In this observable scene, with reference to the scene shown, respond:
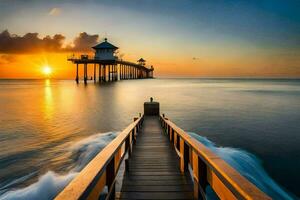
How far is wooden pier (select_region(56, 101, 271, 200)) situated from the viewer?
216 centimetres

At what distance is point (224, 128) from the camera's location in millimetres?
18422

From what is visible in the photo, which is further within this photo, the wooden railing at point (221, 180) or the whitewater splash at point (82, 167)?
the whitewater splash at point (82, 167)

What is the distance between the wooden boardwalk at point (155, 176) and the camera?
4.10 m

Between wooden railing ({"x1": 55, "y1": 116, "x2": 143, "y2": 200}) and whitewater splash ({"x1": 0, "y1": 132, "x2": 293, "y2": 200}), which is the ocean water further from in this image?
wooden railing ({"x1": 55, "y1": 116, "x2": 143, "y2": 200})

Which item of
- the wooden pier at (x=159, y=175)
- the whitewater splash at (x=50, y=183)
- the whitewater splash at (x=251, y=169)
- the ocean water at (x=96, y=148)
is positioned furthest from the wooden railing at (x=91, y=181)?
the whitewater splash at (x=251, y=169)

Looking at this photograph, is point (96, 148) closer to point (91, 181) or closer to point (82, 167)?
point (82, 167)

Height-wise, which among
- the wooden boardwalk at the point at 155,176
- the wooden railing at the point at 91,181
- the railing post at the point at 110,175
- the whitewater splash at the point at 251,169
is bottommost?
the whitewater splash at the point at 251,169

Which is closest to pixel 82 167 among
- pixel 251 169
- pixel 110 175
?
pixel 110 175

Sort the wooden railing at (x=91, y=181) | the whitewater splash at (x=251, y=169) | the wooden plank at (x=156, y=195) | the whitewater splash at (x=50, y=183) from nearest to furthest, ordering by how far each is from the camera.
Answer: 1. the wooden railing at (x=91, y=181)
2. the wooden plank at (x=156, y=195)
3. the whitewater splash at (x=50, y=183)
4. the whitewater splash at (x=251, y=169)

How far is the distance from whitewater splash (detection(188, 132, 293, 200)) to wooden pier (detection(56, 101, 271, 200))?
377 centimetres

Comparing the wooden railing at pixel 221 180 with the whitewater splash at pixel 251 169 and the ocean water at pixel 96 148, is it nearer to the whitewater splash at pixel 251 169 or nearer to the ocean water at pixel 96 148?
the whitewater splash at pixel 251 169

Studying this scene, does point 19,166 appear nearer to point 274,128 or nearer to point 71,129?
point 71,129

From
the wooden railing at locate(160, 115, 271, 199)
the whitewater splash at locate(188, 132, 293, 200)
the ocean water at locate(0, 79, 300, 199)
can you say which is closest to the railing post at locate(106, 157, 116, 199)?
the wooden railing at locate(160, 115, 271, 199)

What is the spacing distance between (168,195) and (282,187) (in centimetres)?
668
